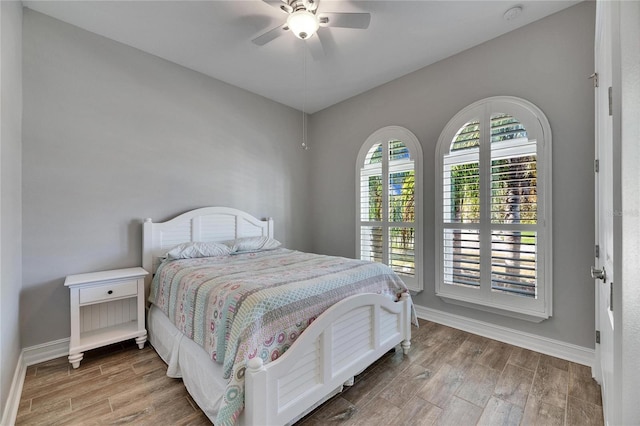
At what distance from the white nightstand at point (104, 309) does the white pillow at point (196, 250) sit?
30cm

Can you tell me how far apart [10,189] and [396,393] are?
2.90 metres

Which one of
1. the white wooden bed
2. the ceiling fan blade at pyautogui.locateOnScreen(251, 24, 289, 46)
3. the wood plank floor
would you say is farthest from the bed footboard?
the ceiling fan blade at pyautogui.locateOnScreen(251, 24, 289, 46)

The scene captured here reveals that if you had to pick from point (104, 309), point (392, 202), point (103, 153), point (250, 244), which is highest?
point (103, 153)

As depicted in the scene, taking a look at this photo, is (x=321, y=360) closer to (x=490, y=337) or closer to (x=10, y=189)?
(x=490, y=337)

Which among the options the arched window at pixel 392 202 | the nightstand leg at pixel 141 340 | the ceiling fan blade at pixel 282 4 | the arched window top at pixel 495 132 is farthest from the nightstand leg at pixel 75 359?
the arched window top at pixel 495 132

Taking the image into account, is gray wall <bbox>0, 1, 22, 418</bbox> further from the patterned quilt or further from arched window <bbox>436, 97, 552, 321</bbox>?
arched window <bbox>436, 97, 552, 321</bbox>

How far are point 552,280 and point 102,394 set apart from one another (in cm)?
350

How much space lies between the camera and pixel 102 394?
1806mm

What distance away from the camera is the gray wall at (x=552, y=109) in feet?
7.06

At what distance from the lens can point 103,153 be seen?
2559 millimetres

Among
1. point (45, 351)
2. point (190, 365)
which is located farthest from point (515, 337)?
point (45, 351)

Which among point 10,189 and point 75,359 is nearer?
point 10,189

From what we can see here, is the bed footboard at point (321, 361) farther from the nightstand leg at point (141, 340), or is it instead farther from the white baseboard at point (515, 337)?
the nightstand leg at point (141, 340)

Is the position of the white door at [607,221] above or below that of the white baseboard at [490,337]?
above
